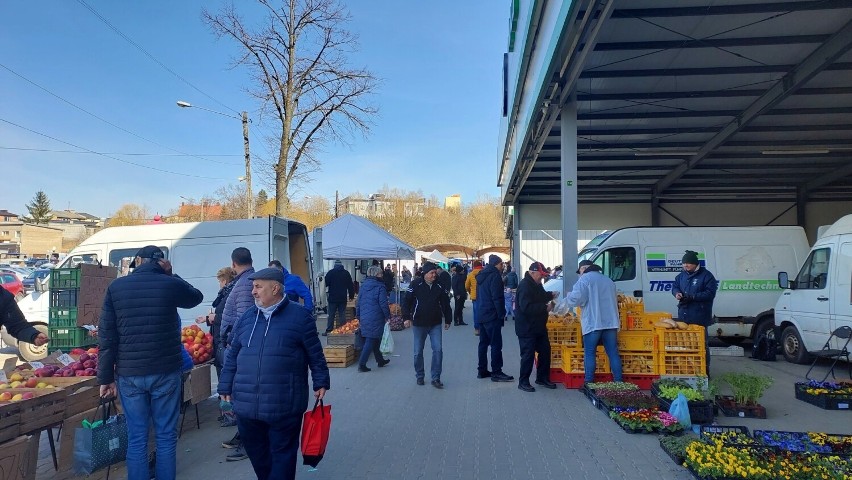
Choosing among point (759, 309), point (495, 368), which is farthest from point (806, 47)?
point (495, 368)

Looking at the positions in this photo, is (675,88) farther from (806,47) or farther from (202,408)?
(202,408)

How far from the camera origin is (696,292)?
27.3 ft

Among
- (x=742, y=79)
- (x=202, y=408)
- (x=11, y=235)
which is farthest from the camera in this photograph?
A: (x=11, y=235)

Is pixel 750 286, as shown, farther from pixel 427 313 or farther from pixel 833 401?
pixel 427 313

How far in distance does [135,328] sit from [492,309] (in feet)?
17.4

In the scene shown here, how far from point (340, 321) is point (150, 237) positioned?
16.7 ft

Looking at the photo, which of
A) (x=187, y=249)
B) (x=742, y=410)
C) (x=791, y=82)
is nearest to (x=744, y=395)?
(x=742, y=410)

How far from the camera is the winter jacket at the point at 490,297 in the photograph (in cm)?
846

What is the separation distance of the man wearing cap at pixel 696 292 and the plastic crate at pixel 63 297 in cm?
838

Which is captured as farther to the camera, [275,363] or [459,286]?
[459,286]

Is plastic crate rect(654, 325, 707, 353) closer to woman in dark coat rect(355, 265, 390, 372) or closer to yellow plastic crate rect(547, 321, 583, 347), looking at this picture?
yellow plastic crate rect(547, 321, 583, 347)

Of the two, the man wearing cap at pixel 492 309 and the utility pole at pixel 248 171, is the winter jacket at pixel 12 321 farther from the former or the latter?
the utility pole at pixel 248 171

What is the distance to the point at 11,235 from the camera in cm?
9894

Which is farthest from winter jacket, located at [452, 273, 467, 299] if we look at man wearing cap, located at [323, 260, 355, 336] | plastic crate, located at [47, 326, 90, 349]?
plastic crate, located at [47, 326, 90, 349]
